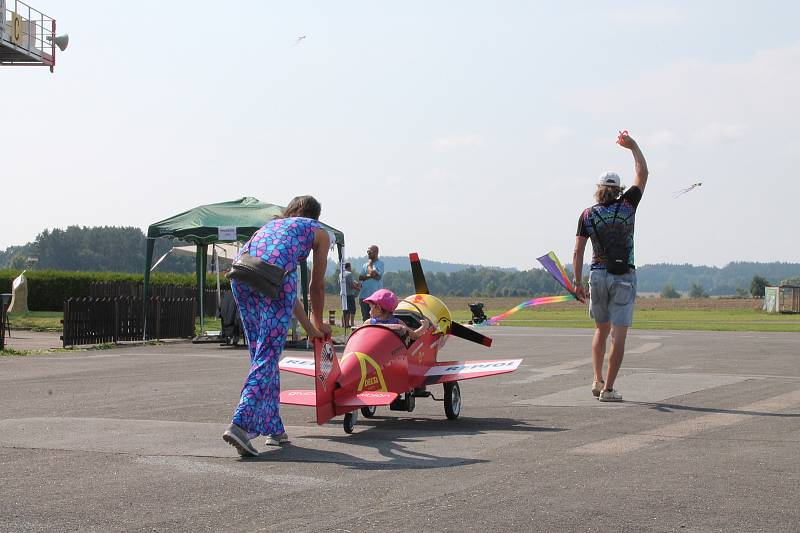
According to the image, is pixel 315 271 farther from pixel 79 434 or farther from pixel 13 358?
pixel 13 358

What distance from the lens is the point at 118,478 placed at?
6.33 meters

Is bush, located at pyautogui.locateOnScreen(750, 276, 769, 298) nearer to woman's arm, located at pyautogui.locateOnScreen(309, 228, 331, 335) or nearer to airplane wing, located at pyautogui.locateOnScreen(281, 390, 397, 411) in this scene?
airplane wing, located at pyautogui.locateOnScreen(281, 390, 397, 411)

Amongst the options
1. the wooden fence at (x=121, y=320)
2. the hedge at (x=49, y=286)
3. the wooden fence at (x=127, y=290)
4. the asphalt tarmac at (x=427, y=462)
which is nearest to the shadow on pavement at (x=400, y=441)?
the asphalt tarmac at (x=427, y=462)

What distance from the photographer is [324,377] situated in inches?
315

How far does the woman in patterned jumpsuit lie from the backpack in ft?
12.4

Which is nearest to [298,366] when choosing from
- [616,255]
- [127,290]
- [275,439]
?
[275,439]

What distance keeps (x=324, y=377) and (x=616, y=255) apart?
3.96 metres

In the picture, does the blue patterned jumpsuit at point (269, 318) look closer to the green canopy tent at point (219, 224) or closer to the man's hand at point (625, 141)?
the man's hand at point (625, 141)

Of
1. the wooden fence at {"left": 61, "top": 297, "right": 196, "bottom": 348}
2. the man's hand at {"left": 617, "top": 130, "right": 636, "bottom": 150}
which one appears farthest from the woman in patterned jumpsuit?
the wooden fence at {"left": 61, "top": 297, "right": 196, "bottom": 348}

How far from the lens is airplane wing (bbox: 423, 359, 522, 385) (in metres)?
9.47

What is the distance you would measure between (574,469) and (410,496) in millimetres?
1297

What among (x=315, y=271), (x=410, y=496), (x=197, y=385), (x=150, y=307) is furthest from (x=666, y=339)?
(x=410, y=496)

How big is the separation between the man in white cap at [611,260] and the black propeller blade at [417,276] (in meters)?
1.67

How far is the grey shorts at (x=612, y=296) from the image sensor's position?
1060cm
